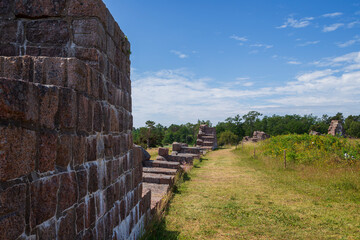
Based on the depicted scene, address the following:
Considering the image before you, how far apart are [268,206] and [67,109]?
6219mm

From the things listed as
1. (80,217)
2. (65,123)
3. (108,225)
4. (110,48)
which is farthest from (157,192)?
(65,123)

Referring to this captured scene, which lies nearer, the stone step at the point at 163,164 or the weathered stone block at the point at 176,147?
the stone step at the point at 163,164

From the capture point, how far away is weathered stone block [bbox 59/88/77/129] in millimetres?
1702

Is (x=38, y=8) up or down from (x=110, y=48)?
up

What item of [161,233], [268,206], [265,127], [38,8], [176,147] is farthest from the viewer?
[265,127]

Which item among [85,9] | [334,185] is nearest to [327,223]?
[334,185]

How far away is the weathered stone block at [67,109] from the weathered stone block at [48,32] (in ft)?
2.76

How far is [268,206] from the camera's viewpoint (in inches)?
259

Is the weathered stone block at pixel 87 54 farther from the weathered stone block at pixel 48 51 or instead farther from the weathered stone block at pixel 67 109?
the weathered stone block at pixel 67 109

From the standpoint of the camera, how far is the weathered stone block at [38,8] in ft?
7.44

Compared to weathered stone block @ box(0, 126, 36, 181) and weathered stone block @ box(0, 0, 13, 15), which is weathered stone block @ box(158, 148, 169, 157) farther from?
weathered stone block @ box(0, 126, 36, 181)

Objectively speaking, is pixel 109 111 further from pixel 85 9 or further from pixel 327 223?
A: pixel 327 223

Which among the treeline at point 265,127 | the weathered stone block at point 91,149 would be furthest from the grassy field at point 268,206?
the treeline at point 265,127

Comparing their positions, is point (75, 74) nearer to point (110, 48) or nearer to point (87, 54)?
point (87, 54)
